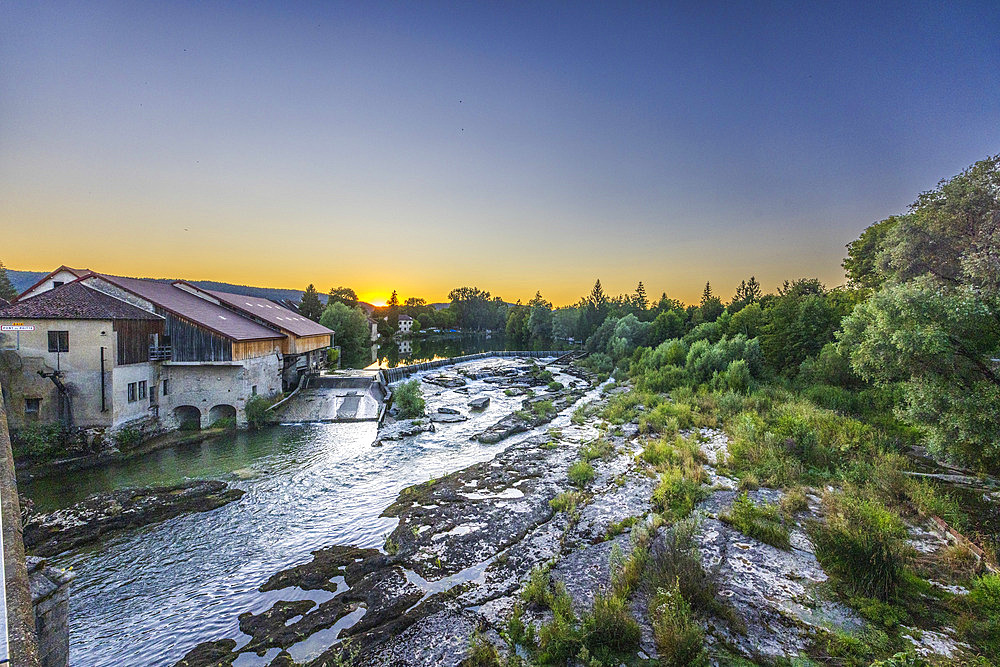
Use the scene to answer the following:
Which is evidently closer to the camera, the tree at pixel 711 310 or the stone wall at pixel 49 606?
the stone wall at pixel 49 606

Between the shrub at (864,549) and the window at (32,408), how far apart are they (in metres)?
23.7

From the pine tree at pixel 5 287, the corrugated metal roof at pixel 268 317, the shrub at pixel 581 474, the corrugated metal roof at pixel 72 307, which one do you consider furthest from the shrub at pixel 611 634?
the pine tree at pixel 5 287

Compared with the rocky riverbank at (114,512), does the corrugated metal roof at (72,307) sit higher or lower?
higher

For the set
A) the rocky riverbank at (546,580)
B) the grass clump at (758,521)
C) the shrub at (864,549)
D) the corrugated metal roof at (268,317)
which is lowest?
the rocky riverbank at (546,580)

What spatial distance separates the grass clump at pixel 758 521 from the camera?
Result: 7347 millimetres

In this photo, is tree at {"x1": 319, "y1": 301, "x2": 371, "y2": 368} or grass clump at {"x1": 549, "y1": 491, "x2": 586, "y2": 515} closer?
grass clump at {"x1": 549, "y1": 491, "x2": 586, "y2": 515}

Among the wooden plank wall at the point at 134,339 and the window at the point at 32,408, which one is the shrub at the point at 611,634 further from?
the window at the point at 32,408

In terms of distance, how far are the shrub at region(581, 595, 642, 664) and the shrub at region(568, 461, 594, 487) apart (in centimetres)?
586

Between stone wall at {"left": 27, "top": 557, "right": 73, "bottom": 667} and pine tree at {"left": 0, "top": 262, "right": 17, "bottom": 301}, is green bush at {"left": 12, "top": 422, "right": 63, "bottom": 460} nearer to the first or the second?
stone wall at {"left": 27, "top": 557, "right": 73, "bottom": 667}

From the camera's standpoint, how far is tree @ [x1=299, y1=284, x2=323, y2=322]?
4754 centimetres

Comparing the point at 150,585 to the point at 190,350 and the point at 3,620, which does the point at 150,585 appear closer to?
the point at 3,620

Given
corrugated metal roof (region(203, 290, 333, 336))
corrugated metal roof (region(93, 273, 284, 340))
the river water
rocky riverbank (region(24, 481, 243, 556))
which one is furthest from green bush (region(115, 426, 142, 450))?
corrugated metal roof (region(203, 290, 333, 336))

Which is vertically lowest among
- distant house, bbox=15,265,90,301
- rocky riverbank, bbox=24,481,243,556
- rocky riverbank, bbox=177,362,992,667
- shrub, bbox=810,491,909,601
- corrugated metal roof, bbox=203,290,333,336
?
rocky riverbank, bbox=24,481,243,556

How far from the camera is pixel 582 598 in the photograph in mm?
6336
